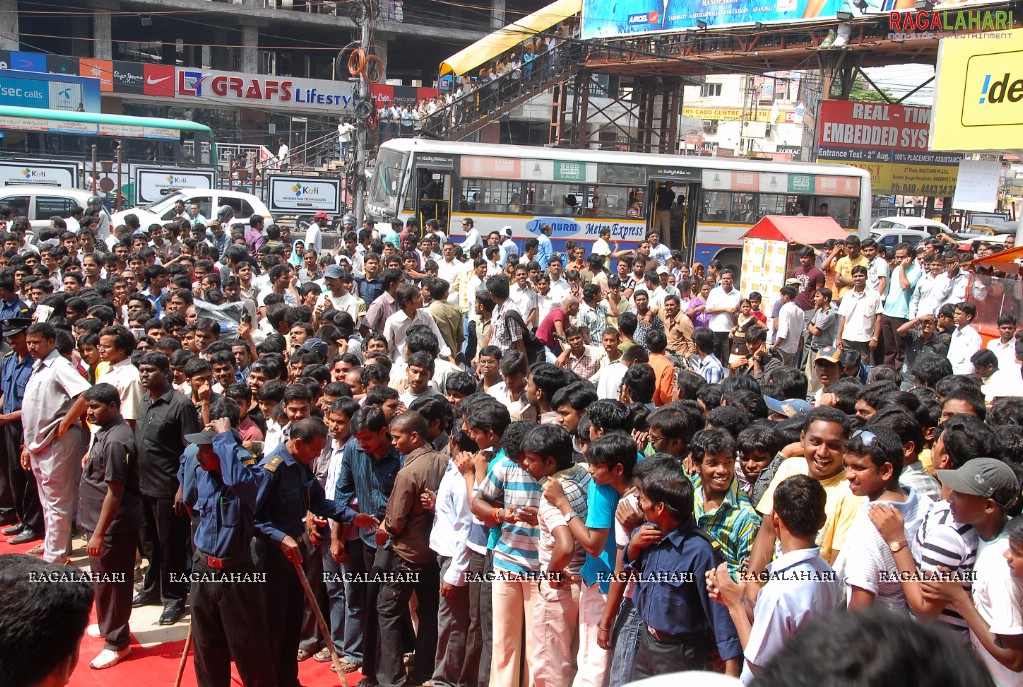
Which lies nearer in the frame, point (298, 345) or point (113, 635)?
point (113, 635)

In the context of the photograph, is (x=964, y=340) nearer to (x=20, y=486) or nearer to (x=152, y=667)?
(x=152, y=667)

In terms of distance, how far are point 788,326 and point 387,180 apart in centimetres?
1153

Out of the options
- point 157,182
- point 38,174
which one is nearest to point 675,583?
point 157,182

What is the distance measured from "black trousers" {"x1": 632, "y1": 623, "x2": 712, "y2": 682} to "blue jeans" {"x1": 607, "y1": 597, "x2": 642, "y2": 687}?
0.37 ft

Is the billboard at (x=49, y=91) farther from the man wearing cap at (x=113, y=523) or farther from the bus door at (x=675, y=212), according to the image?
the man wearing cap at (x=113, y=523)

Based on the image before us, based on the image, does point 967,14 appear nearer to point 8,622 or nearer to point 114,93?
point 8,622

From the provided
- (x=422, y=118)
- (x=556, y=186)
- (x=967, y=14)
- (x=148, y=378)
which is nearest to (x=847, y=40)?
(x=967, y=14)

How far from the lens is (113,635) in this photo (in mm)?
5418

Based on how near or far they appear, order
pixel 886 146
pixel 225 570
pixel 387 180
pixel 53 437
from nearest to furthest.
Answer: pixel 225 570
pixel 53 437
pixel 387 180
pixel 886 146

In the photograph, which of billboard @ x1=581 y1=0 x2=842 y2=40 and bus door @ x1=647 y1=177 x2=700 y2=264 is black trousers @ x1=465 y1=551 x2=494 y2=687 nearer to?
bus door @ x1=647 y1=177 x2=700 y2=264

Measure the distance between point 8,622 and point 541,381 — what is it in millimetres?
3800

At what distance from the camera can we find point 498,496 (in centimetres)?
456

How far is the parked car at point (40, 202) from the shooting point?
55.1 feet

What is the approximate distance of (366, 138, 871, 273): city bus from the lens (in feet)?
62.5
